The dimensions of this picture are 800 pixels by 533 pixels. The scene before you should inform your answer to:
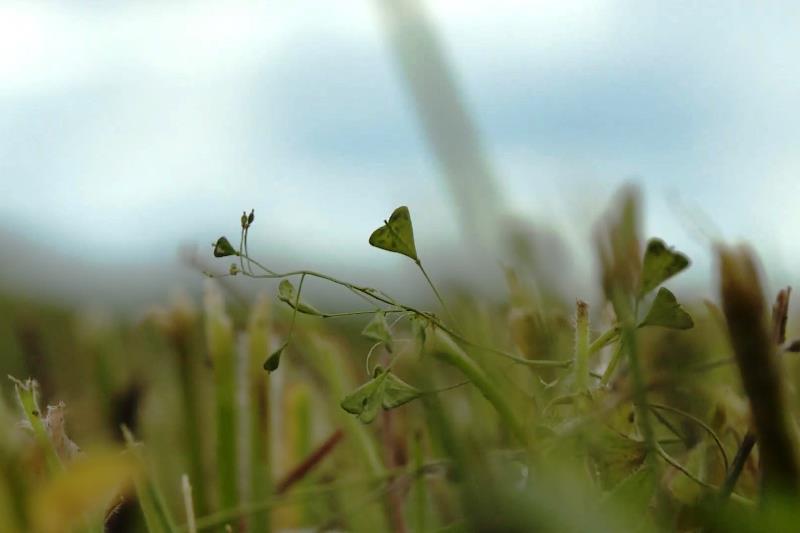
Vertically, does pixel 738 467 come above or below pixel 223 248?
below

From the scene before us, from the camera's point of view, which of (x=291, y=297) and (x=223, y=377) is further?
(x=223, y=377)

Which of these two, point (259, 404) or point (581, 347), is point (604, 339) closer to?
point (581, 347)

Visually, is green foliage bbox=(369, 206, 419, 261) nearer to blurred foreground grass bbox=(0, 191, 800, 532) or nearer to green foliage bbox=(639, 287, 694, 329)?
blurred foreground grass bbox=(0, 191, 800, 532)

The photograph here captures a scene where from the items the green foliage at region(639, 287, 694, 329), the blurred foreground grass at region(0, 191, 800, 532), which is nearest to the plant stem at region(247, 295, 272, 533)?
the blurred foreground grass at region(0, 191, 800, 532)

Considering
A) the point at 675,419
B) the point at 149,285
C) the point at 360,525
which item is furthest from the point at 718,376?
the point at 149,285

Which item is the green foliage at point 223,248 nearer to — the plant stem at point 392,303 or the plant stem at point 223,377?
the plant stem at point 392,303

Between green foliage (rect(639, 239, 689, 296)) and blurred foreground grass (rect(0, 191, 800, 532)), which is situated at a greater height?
green foliage (rect(639, 239, 689, 296))

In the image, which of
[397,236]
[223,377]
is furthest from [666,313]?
[223,377]
